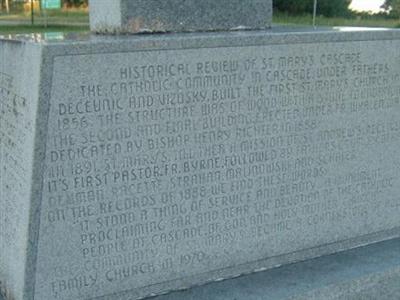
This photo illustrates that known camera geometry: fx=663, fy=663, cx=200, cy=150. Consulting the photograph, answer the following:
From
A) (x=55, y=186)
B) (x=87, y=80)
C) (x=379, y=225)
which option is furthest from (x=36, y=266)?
(x=379, y=225)

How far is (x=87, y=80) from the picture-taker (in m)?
2.96

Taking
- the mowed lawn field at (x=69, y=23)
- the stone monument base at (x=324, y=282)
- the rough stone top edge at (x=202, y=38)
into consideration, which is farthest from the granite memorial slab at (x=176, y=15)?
the mowed lawn field at (x=69, y=23)

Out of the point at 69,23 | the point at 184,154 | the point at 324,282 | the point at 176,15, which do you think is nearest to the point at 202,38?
the point at 176,15

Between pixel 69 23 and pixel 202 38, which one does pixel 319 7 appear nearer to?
pixel 69 23

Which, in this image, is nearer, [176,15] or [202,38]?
[202,38]

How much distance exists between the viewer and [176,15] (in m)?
3.52

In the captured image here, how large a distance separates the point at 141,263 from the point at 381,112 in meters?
1.70

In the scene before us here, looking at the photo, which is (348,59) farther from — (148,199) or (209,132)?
(148,199)

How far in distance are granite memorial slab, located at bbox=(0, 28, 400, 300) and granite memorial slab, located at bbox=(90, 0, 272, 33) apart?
19 centimetres

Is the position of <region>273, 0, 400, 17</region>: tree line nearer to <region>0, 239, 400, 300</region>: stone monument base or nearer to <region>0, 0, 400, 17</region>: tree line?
<region>0, 0, 400, 17</region>: tree line

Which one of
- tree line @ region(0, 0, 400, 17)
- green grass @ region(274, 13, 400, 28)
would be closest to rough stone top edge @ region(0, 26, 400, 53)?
green grass @ region(274, 13, 400, 28)

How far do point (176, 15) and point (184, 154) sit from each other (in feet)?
2.52

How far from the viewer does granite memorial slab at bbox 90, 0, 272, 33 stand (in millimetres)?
3412

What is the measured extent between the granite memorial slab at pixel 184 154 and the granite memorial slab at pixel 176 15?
19 centimetres
